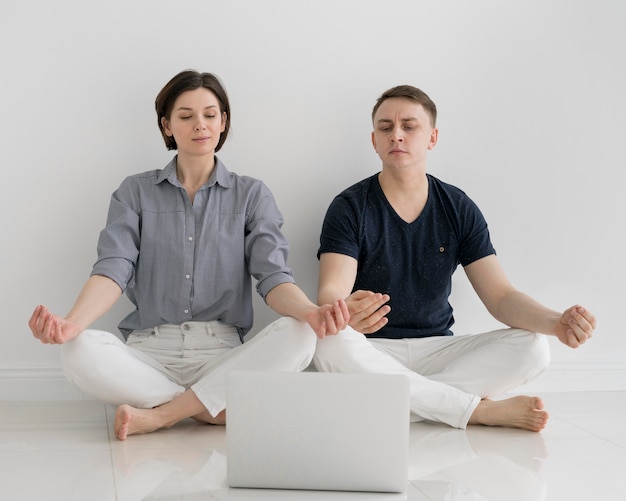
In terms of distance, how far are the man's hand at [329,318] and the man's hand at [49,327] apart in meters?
0.55

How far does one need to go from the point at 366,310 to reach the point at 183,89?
785mm

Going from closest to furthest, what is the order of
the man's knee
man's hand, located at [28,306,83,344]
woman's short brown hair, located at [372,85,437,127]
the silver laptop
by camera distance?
the silver laptop < man's hand, located at [28,306,83,344] < the man's knee < woman's short brown hair, located at [372,85,437,127]

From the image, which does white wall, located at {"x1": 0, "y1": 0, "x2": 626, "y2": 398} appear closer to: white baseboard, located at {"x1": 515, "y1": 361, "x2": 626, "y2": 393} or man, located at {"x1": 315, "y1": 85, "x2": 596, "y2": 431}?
white baseboard, located at {"x1": 515, "y1": 361, "x2": 626, "y2": 393}

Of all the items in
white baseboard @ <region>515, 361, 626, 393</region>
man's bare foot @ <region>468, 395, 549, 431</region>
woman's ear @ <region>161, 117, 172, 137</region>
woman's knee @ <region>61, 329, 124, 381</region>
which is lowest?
white baseboard @ <region>515, 361, 626, 393</region>

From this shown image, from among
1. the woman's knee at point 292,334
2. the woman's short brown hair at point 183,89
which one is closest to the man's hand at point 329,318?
the woman's knee at point 292,334

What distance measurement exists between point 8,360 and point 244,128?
3.12 feet

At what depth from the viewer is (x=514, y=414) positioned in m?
2.24

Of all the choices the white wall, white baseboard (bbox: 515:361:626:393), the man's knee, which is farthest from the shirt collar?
white baseboard (bbox: 515:361:626:393)

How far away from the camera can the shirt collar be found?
238cm

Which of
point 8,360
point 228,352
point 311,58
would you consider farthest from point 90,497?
point 311,58

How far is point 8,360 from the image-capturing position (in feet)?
8.31

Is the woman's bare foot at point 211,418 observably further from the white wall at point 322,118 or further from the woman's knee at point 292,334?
the white wall at point 322,118

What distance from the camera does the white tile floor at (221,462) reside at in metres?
1.62

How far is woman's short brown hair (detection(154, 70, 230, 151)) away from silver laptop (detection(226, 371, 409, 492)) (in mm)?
1039
